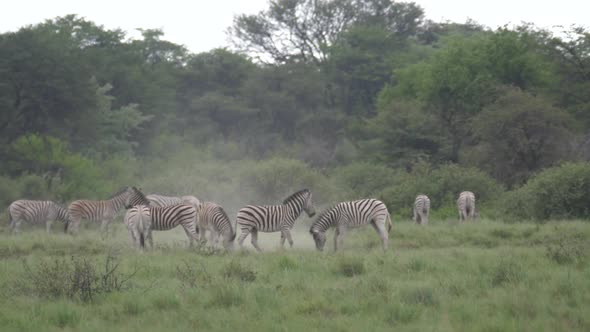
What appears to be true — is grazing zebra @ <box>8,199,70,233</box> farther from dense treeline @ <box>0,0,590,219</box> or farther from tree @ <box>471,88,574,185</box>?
tree @ <box>471,88,574,185</box>

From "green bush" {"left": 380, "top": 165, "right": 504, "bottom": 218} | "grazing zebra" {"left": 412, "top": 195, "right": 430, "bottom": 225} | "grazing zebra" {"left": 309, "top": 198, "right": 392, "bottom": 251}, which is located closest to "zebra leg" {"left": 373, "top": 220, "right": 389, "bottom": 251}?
"grazing zebra" {"left": 309, "top": 198, "right": 392, "bottom": 251}

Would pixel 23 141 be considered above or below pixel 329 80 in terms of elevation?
below

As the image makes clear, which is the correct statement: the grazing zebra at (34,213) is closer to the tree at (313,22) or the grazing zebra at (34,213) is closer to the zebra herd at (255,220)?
the zebra herd at (255,220)

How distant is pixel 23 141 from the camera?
27.4 metres

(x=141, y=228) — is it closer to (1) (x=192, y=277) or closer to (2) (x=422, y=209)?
(1) (x=192, y=277)

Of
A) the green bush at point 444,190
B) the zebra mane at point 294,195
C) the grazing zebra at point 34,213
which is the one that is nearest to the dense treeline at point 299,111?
the green bush at point 444,190

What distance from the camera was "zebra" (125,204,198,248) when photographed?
45.5 ft

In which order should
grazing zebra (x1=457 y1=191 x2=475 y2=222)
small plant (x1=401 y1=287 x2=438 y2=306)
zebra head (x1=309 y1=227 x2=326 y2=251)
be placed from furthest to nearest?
grazing zebra (x1=457 y1=191 x2=475 y2=222) < zebra head (x1=309 y1=227 x2=326 y2=251) < small plant (x1=401 y1=287 x2=438 y2=306)

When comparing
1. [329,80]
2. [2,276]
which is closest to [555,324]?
[2,276]

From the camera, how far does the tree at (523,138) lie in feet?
81.9

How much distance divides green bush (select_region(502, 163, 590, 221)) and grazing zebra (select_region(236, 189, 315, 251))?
21.9ft

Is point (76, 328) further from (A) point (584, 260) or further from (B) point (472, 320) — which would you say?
(A) point (584, 260)

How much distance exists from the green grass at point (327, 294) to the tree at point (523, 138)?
1302 centimetres

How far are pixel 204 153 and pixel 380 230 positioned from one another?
24641 millimetres
